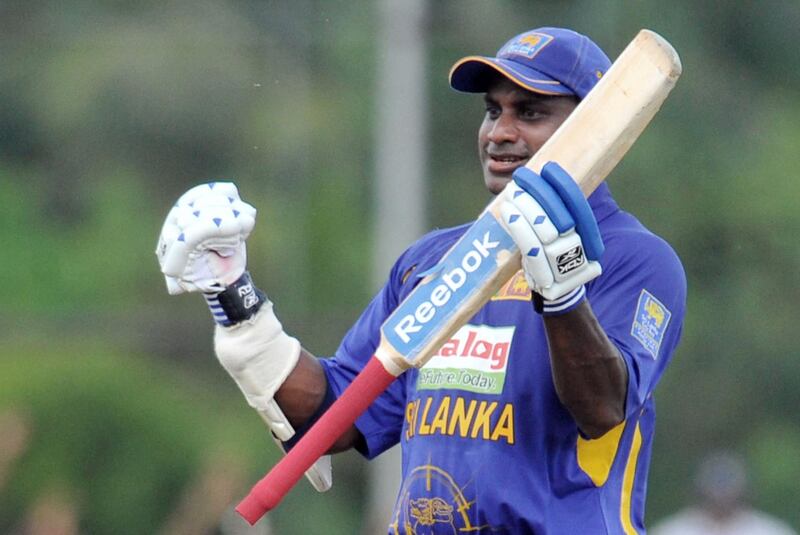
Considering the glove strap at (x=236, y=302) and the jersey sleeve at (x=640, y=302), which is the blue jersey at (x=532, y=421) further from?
the glove strap at (x=236, y=302)

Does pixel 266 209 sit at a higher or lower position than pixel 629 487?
lower

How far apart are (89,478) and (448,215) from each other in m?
3.34

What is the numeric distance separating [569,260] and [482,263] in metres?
0.26

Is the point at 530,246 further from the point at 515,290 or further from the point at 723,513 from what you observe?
the point at 723,513

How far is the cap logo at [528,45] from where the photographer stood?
426 centimetres

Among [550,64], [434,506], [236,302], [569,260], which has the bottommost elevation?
[434,506]

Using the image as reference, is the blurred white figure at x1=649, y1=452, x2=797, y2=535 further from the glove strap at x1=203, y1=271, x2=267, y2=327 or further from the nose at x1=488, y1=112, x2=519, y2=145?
the glove strap at x1=203, y1=271, x2=267, y2=327

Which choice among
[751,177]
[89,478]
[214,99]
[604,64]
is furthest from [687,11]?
[604,64]

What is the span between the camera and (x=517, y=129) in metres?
4.23

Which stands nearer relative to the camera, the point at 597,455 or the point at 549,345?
the point at 549,345

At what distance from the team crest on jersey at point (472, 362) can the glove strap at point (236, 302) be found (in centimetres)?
43

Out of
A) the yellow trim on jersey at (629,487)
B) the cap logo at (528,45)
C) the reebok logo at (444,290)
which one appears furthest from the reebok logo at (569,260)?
the cap logo at (528,45)

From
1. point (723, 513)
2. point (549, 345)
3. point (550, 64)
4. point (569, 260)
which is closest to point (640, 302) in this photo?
point (549, 345)

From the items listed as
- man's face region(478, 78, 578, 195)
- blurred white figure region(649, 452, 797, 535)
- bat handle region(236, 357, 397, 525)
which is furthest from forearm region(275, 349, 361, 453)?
blurred white figure region(649, 452, 797, 535)
